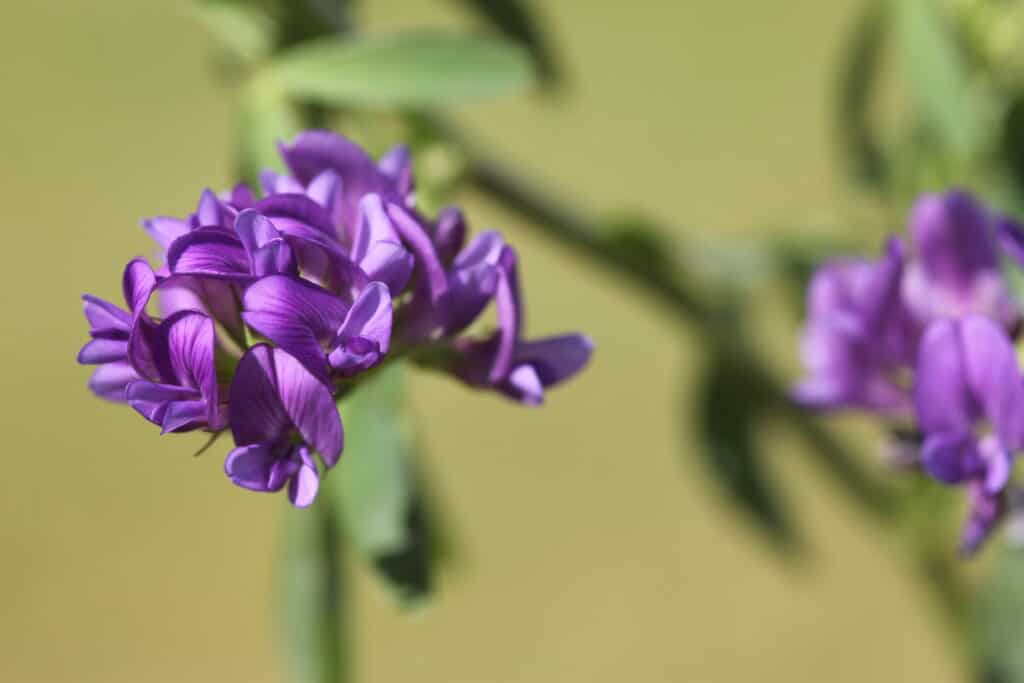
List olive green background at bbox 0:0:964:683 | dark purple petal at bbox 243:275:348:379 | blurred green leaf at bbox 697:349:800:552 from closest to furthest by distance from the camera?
dark purple petal at bbox 243:275:348:379 → blurred green leaf at bbox 697:349:800:552 → olive green background at bbox 0:0:964:683

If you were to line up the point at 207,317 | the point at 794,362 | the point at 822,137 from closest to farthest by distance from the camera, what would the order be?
the point at 207,317, the point at 794,362, the point at 822,137

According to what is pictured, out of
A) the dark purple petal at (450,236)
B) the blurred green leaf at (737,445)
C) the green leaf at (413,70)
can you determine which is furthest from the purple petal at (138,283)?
the blurred green leaf at (737,445)

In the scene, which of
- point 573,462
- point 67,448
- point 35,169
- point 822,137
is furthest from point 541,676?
point 35,169

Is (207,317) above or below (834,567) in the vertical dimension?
above

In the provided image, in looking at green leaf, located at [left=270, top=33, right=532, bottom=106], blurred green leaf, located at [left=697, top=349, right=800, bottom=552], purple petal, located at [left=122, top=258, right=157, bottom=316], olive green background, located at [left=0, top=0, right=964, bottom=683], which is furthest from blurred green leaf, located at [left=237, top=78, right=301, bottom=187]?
olive green background, located at [left=0, top=0, right=964, bottom=683]

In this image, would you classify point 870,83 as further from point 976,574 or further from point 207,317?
point 207,317

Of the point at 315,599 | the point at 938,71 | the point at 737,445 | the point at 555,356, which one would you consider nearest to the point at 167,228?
the point at 555,356

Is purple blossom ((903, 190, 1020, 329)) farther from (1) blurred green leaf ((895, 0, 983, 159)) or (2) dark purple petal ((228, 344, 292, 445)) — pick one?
(2) dark purple petal ((228, 344, 292, 445))
